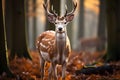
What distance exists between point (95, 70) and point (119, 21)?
417 cm

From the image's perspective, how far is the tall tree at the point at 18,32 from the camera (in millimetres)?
14578

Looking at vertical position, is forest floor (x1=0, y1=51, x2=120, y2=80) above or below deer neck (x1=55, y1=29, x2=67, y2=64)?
below

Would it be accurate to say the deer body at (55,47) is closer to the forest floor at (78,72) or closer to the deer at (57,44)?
the deer at (57,44)

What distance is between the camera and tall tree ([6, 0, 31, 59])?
1458 centimetres

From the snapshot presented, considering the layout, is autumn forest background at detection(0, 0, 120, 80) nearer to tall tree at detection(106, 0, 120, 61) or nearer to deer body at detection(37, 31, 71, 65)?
tall tree at detection(106, 0, 120, 61)

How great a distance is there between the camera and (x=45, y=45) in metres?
9.87

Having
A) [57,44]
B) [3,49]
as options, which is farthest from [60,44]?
[3,49]

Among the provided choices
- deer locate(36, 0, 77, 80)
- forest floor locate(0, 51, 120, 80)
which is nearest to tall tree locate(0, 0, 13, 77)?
forest floor locate(0, 51, 120, 80)

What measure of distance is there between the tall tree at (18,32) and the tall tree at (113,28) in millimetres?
3618

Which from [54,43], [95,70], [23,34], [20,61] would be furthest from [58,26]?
[23,34]

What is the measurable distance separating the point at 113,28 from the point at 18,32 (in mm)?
4103

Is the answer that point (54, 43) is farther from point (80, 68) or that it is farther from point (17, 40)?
point (17, 40)

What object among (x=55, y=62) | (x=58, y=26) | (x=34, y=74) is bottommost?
(x=34, y=74)

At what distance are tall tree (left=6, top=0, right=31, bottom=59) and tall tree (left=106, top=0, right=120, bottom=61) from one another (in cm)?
362
